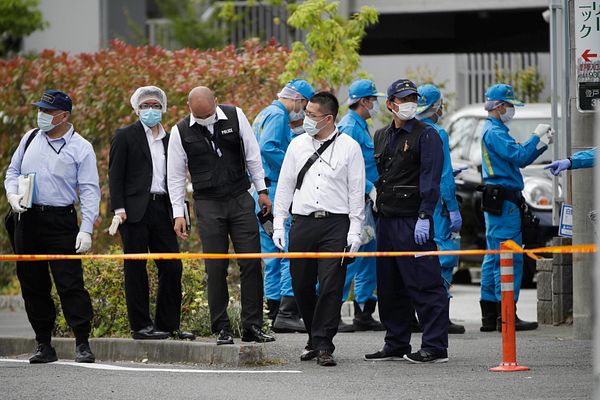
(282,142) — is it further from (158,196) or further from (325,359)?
(325,359)

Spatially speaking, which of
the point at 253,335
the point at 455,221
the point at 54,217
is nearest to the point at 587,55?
the point at 455,221

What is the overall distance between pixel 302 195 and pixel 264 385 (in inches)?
72.3

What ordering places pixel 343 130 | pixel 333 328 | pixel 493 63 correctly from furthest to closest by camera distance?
pixel 493 63
pixel 343 130
pixel 333 328

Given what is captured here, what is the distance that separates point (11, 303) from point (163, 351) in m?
5.80

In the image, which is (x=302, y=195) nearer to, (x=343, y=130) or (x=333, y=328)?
(x=333, y=328)

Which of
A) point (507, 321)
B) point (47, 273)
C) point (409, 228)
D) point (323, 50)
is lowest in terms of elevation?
point (507, 321)

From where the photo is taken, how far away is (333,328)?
10633 millimetres

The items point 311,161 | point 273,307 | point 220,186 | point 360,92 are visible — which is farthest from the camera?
point 273,307

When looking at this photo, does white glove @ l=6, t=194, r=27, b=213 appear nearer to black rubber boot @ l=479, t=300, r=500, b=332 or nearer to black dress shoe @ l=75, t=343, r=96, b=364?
black dress shoe @ l=75, t=343, r=96, b=364

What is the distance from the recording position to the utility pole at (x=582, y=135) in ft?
38.5

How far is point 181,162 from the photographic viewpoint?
1144cm

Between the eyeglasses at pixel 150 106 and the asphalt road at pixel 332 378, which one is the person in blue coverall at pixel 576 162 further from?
the eyeglasses at pixel 150 106

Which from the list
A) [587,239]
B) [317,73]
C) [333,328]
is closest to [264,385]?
[333,328]

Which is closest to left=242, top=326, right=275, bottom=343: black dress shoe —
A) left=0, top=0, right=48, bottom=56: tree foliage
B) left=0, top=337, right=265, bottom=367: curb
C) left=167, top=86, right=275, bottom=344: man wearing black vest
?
left=167, top=86, right=275, bottom=344: man wearing black vest
